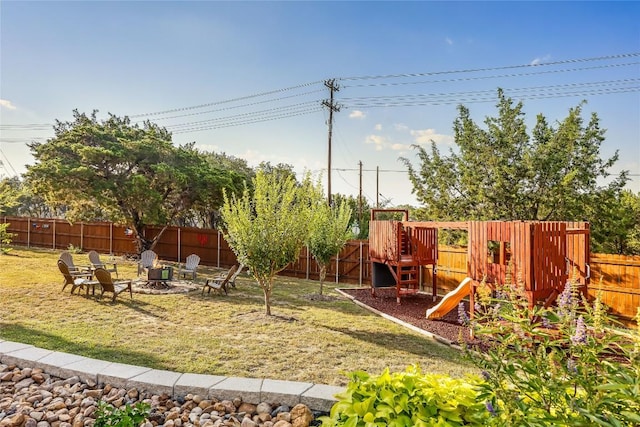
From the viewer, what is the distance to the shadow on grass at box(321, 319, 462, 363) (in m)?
5.80

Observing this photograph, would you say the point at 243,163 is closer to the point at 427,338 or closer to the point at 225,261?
the point at 225,261

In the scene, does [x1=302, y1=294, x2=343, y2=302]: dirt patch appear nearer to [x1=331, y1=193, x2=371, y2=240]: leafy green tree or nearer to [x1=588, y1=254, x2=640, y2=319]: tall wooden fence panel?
[x1=588, y1=254, x2=640, y2=319]: tall wooden fence panel

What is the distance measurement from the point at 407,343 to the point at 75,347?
17.1 feet

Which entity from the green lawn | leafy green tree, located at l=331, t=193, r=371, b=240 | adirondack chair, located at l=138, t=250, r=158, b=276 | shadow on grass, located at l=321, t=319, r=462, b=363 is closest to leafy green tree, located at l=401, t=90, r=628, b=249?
leafy green tree, located at l=331, t=193, r=371, b=240

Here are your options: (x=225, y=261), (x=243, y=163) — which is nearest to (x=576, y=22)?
(x=225, y=261)

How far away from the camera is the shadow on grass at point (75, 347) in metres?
4.82

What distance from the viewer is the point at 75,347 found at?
5.27 m

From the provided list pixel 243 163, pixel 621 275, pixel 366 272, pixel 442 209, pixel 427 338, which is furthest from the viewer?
pixel 243 163

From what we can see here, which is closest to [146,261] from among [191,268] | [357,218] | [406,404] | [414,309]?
[191,268]

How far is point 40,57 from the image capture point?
8906mm

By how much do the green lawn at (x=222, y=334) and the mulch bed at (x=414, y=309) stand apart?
508 mm

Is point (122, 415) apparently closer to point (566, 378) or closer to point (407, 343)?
point (566, 378)

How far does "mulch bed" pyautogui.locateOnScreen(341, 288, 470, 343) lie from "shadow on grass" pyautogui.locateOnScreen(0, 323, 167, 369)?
4.84 metres

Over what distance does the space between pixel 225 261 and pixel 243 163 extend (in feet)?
54.9
